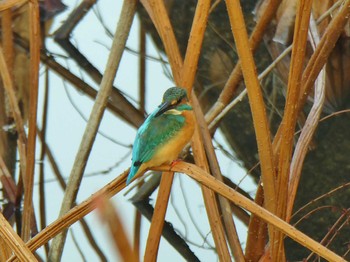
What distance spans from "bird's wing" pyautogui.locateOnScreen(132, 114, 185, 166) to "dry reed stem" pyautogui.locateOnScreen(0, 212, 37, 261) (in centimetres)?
34

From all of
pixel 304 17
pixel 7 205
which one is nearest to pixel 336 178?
pixel 7 205

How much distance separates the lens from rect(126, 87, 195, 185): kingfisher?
5.34 feet

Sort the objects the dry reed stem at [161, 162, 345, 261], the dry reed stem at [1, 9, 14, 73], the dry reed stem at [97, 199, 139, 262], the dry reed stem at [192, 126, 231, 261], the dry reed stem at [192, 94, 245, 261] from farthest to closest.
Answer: the dry reed stem at [1, 9, 14, 73] → the dry reed stem at [192, 94, 245, 261] → the dry reed stem at [192, 126, 231, 261] → the dry reed stem at [161, 162, 345, 261] → the dry reed stem at [97, 199, 139, 262]

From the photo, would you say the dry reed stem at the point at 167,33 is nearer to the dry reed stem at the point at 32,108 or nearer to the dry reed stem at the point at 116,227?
the dry reed stem at the point at 32,108

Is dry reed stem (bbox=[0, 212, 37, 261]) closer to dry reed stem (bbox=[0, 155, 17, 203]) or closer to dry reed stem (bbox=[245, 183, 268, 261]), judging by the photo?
dry reed stem (bbox=[245, 183, 268, 261])

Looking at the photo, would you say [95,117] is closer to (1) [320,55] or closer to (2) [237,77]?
(2) [237,77]

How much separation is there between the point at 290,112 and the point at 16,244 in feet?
1.88

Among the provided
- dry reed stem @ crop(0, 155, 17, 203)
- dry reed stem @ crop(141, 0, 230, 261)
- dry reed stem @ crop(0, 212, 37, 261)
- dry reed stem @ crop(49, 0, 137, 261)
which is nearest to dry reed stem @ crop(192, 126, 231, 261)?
dry reed stem @ crop(141, 0, 230, 261)

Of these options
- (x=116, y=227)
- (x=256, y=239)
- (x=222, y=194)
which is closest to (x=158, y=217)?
(x=256, y=239)

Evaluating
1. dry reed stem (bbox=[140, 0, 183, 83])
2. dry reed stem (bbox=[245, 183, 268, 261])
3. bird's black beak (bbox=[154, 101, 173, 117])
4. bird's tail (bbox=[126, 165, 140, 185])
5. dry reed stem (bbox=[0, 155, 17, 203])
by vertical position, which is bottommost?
dry reed stem (bbox=[245, 183, 268, 261])

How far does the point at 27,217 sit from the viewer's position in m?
2.25

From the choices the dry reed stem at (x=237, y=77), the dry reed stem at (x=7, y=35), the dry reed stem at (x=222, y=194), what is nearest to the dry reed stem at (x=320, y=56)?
the dry reed stem at (x=222, y=194)

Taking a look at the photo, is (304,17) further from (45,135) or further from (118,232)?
(45,135)

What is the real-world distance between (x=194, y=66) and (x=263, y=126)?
329 millimetres
